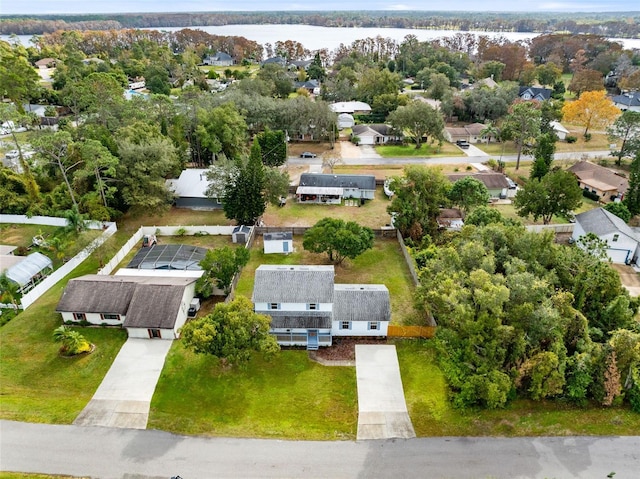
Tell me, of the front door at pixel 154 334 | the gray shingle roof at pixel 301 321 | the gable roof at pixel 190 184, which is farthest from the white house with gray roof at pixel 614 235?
the gable roof at pixel 190 184

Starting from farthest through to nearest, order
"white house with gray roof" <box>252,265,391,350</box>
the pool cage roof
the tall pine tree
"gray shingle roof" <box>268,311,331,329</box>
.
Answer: the tall pine tree, the pool cage roof, "white house with gray roof" <box>252,265,391,350</box>, "gray shingle roof" <box>268,311,331,329</box>

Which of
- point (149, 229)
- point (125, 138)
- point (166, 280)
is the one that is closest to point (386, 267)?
point (166, 280)

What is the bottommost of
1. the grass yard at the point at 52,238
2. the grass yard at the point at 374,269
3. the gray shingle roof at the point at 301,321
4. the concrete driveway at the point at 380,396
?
the grass yard at the point at 374,269

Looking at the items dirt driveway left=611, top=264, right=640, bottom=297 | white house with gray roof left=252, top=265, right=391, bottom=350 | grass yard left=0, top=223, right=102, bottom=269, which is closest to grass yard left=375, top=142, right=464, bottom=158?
dirt driveway left=611, top=264, right=640, bottom=297

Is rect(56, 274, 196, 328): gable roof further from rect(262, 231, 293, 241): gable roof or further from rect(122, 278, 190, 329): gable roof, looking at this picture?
rect(262, 231, 293, 241): gable roof

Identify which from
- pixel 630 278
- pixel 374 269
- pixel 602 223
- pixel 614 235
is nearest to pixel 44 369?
pixel 374 269

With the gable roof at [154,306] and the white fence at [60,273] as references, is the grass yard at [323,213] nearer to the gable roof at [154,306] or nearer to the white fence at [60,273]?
the white fence at [60,273]

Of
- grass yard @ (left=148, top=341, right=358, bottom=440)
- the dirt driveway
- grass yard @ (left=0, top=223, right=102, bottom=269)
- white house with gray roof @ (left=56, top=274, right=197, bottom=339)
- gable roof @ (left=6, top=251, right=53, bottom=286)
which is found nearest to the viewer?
grass yard @ (left=148, top=341, right=358, bottom=440)
